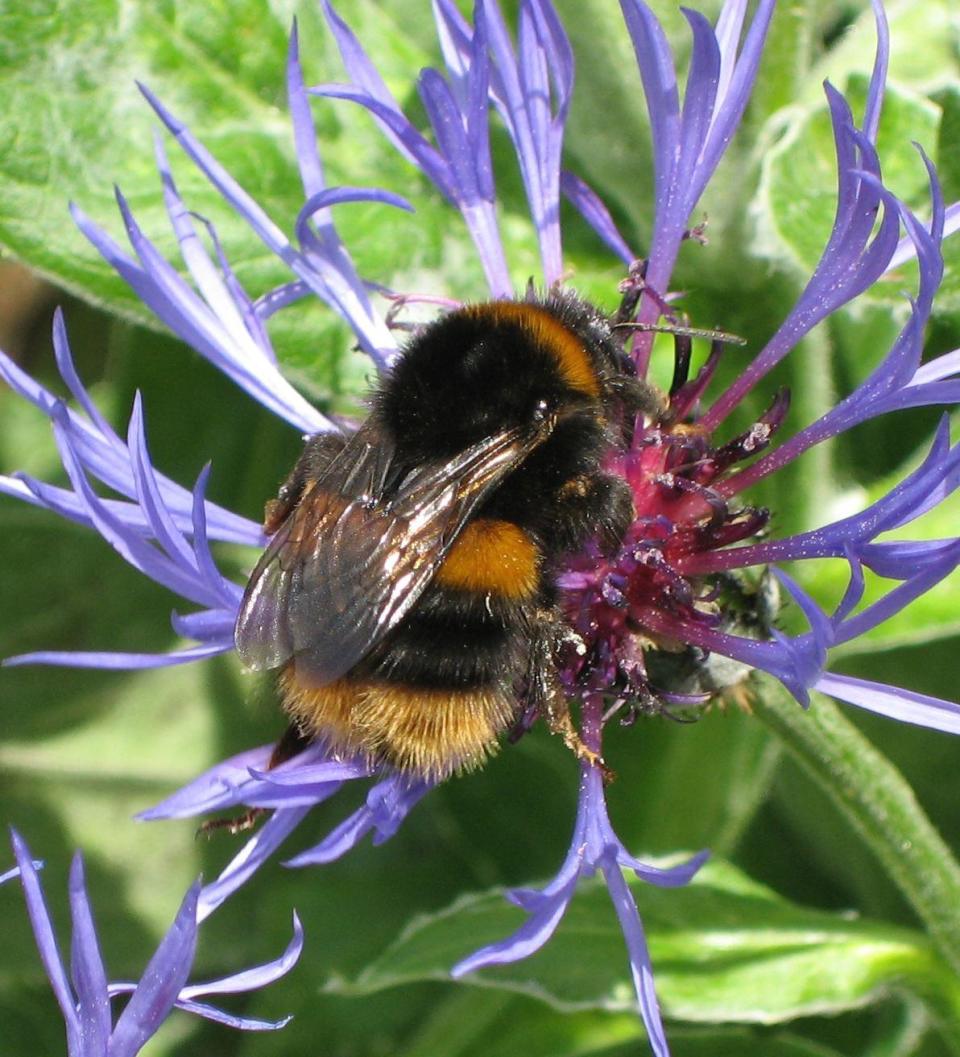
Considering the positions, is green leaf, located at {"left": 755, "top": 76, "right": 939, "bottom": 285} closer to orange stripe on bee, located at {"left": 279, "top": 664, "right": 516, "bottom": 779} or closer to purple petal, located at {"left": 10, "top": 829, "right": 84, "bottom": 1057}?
orange stripe on bee, located at {"left": 279, "top": 664, "right": 516, "bottom": 779}

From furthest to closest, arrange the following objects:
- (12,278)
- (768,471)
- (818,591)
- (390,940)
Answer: (12,278) < (390,940) < (818,591) < (768,471)

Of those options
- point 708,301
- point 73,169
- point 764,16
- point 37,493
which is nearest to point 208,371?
point 73,169

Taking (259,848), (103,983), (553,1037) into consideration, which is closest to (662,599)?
(259,848)

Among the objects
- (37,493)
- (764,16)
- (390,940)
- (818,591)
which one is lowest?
(390,940)

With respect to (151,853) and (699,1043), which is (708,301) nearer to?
(699,1043)

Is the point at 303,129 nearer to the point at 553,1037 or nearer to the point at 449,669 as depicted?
the point at 449,669

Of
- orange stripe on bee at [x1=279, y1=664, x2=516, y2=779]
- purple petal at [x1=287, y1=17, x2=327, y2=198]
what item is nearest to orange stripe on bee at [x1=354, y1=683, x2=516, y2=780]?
orange stripe on bee at [x1=279, y1=664, x2=516, y2=779]

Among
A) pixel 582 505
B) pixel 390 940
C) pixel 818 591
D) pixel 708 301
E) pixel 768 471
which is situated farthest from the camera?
pixel 390 940
